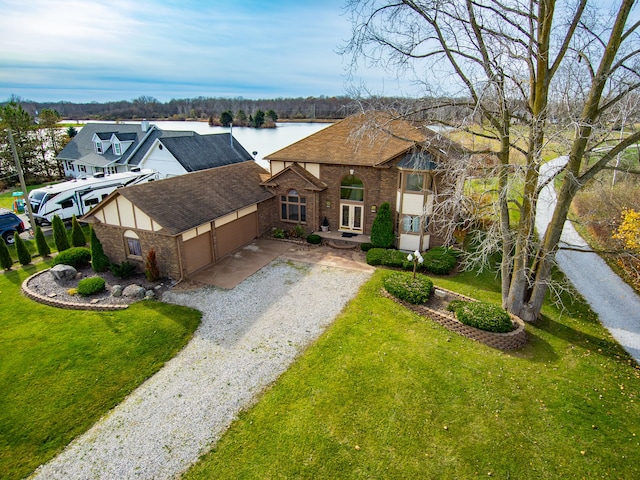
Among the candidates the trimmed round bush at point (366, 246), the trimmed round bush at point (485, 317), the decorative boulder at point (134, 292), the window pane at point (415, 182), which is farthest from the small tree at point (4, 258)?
the trimmed round bush at point (485, 317)

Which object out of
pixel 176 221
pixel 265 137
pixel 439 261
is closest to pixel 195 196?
pixel 176 221

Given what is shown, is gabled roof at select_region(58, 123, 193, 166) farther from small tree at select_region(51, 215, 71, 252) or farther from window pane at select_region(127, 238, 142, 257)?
window pane at select_region(127, 238, 142, 257)

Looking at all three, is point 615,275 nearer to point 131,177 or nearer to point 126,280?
point 126,280

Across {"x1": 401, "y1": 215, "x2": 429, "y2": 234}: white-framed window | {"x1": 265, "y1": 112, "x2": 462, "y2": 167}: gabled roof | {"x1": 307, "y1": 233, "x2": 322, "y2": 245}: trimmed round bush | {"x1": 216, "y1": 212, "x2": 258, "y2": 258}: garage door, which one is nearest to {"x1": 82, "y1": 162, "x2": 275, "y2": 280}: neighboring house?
{"x1": 216, "y1": 212, "x2": 258, "y2": 258}: garage door

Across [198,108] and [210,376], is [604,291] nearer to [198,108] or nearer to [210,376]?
[210,376]

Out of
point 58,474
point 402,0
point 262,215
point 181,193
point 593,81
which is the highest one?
point 402,0

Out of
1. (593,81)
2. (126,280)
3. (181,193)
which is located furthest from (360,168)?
(126,280)
